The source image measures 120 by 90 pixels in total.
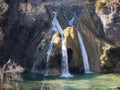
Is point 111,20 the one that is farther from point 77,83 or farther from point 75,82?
point 77,83

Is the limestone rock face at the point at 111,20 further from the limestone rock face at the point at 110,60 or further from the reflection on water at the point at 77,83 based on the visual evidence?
the reflection on water at the point at 77,83

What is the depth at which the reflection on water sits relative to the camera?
134 feet

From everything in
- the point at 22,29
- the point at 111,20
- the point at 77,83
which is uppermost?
the point at 111,20

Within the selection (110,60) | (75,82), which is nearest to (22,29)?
(110,60)

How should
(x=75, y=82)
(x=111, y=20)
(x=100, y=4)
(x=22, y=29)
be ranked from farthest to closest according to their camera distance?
(x=22, y=29)
(x=100, y=4)
(x=111, y=20)
(x=75, y=82)

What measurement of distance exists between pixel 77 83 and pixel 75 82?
2.15 feet

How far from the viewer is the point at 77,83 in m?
43.8

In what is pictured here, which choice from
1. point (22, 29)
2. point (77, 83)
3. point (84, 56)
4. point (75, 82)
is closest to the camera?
point (77, 83)

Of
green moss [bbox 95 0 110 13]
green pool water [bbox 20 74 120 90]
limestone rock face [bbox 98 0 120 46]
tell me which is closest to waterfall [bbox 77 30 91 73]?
green pool water [bbox 20 74 120 90]

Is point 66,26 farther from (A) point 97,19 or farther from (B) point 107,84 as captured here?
(B) point 107,84

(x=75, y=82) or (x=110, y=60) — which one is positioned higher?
(x=110, y=60)

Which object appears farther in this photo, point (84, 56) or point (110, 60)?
point (110, 60)

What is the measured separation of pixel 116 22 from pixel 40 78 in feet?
41.6

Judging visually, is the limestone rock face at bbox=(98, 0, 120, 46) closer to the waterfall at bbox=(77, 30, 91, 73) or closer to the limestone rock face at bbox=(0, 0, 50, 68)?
the waterfall at bbox=(77, 30, 91, 73)
